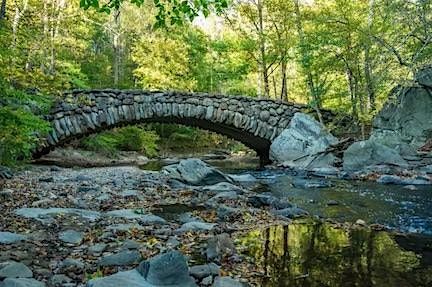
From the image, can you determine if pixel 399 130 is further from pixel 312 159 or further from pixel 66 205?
pixel 66 205

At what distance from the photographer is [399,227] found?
5059 mm

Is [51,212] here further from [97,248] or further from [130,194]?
[130,194]

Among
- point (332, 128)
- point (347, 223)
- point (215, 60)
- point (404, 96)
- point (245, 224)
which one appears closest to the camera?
point (245, 224)

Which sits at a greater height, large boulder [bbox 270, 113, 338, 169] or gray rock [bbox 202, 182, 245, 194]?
large boulder [bbox 270, 113, 338, 169]

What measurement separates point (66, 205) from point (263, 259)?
9.42 ft

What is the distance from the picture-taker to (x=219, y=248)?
3621 millimetres

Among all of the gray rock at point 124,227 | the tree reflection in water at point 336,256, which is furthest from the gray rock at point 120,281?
the gray rock at point 124,227

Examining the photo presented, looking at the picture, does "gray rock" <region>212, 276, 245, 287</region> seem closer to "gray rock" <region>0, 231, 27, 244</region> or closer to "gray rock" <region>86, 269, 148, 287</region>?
"gray rock" <region>86, 269, 148, 287</region>

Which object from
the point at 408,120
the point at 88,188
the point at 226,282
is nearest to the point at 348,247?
the point at 226,282

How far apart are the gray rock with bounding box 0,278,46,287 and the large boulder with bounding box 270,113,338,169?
1122 cm

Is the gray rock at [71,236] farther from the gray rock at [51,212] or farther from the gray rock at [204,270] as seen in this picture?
the gray rock at [204,270]

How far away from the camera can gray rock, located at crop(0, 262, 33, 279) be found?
8.84 feet

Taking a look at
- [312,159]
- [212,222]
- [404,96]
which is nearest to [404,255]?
[212,222]

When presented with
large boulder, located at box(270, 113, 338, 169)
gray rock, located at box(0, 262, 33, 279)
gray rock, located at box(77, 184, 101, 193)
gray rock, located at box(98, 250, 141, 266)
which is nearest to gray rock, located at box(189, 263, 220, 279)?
gray rock, located at box(98, 250, 141, 266)
